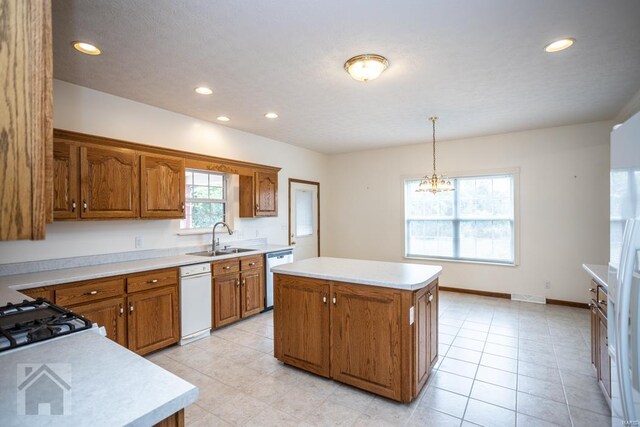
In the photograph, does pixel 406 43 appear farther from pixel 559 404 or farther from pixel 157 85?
pixel 559 404

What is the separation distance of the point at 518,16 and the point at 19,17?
2.51 meters

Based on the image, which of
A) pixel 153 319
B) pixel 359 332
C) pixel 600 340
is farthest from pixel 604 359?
pixel 153 319

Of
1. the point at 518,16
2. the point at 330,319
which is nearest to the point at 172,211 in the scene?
the point at 330,319

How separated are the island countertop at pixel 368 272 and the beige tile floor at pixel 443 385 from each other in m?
0.89

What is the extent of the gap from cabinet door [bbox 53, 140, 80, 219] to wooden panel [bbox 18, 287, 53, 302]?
0.63m

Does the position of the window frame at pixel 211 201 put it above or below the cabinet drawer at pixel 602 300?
above

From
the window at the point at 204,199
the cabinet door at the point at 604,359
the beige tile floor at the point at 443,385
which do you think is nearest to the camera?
the cabinet door at the point at 604,359

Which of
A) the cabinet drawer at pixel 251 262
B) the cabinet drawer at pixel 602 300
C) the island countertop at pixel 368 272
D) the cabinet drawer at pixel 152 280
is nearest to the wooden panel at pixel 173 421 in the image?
the island countertop at pixel 368 272

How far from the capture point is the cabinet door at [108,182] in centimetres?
286

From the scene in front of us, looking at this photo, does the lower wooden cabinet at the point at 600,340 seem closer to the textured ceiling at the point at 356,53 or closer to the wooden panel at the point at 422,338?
the wooden panel at the point at 422,338

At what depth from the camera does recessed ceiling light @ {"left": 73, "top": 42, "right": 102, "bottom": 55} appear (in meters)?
2.30

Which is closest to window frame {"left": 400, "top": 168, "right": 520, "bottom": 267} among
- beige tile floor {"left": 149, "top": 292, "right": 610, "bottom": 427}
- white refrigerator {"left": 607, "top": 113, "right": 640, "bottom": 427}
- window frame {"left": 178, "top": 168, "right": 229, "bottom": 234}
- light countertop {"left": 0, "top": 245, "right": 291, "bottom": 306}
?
beige tile floor {"left": 149, "top": 292, "right": 610, "bottom": 427}

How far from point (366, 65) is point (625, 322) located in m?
2.23

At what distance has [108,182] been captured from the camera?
3020 mm
